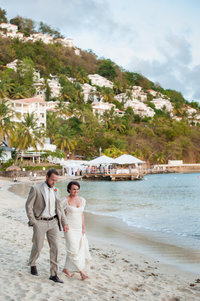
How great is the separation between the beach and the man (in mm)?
346

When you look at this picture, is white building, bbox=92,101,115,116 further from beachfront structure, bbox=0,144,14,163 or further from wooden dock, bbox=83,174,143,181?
wooden dock, bbox=83,174,143,181

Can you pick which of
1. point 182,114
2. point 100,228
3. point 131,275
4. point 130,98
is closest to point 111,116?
point 130,98

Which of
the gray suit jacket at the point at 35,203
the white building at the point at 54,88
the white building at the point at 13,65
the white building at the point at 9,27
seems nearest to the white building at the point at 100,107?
the white building at the point at 54,88

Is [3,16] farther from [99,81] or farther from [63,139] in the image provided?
[63,139]

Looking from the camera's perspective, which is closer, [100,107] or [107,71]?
[100,107]

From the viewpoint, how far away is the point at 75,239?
499cm

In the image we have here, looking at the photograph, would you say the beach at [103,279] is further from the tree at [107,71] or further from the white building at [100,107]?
the tree at [107,71]

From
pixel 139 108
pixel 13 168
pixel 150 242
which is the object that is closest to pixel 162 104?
pixel 139 108

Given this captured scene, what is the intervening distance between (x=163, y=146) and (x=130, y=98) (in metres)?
35.2

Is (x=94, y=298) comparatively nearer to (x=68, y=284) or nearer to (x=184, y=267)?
(x=68, y=284)

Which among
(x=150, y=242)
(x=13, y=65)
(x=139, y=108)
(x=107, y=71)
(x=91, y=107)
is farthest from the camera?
(x=107, y=71)

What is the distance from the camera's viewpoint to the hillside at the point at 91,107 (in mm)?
65125

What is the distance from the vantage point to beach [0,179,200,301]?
4418mm

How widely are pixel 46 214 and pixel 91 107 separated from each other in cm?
7913
